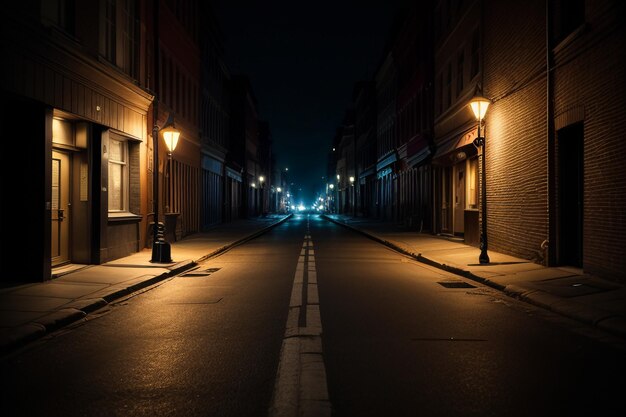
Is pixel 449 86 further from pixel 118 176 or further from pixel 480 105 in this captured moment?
pixel 118 176

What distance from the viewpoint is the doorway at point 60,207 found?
1345cm

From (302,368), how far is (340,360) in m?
0.49

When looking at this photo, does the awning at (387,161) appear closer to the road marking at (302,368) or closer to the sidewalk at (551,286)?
the sidewalk at (551,286)

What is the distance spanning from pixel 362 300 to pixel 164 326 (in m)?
3.36

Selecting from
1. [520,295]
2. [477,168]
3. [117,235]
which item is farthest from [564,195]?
[117,235]

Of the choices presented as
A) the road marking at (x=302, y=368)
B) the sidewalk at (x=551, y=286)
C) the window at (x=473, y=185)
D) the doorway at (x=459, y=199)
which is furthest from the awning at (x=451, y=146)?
the road marking at (x=302, y=368)

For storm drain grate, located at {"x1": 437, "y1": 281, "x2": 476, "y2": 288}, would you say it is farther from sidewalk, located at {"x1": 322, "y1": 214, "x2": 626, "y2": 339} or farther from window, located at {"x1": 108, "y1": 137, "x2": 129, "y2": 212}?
window, located at {"x1": 108, "y1": 137, "x2": 129, "y2": 212}

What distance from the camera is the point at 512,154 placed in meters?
15.9

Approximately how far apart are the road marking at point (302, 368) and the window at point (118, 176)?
29.1 ft

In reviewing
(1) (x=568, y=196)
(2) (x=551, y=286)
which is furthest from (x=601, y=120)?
(2) (x=551, y=286)

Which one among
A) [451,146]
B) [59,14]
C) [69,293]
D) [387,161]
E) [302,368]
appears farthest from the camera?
[387,161]

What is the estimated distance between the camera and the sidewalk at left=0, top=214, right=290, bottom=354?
23.5 ft

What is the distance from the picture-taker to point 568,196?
13070mm

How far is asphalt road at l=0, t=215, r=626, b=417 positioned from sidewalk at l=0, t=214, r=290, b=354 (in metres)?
0.25
